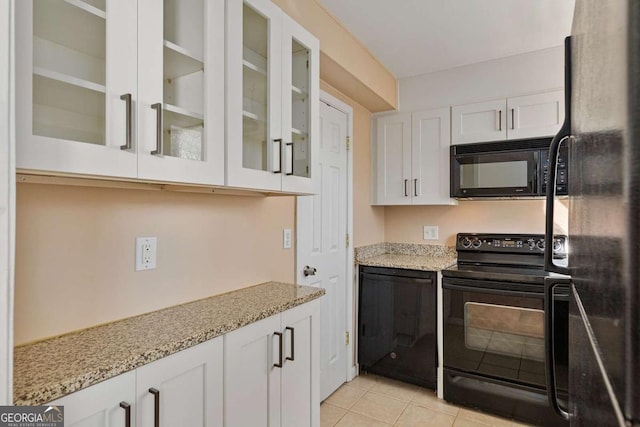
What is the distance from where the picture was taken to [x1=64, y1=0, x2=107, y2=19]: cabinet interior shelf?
938mm

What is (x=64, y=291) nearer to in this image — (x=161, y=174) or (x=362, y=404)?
(x=161, y=174)

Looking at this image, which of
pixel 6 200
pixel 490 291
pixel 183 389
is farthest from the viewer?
pixel 490 291

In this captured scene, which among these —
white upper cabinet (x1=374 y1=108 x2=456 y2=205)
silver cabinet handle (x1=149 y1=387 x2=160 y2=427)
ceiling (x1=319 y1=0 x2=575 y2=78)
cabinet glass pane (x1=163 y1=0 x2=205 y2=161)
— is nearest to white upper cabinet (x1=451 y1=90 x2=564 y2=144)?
white upper cabinet (x1=374 y1=108 x2=456 y2=205)

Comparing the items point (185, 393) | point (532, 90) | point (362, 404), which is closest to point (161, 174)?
point (185, 393)

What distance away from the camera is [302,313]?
1.62 meters

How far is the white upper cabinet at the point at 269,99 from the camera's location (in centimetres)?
136

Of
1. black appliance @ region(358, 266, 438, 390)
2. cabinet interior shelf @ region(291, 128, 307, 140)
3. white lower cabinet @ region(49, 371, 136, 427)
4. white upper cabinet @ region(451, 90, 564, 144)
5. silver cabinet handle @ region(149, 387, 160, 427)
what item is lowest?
black appliance @ region(358, 266, 438, 390)

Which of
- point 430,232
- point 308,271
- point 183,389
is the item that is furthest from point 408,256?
point 183,389

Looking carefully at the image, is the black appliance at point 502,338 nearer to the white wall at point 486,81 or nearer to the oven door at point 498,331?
the oven door at point 498,331

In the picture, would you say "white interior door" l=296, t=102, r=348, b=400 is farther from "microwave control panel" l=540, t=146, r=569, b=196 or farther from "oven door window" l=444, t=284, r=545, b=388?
"microwave control panel" l=540, t=146, r=569, b=196

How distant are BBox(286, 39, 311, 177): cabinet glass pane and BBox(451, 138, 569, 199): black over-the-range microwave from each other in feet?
4.93

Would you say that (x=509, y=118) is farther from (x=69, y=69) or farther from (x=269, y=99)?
(x=69, y=69)

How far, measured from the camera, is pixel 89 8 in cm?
95

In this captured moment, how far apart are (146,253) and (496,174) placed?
2.34 m
